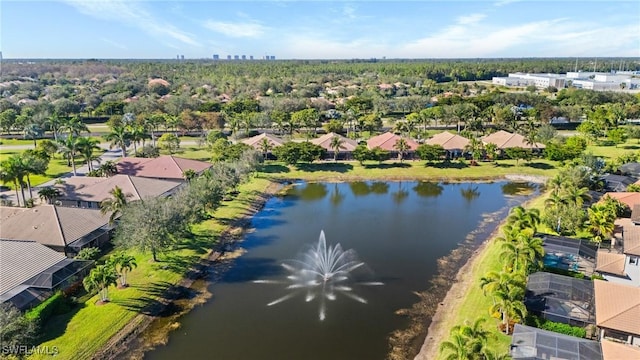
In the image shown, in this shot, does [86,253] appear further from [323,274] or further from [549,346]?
[549,346]

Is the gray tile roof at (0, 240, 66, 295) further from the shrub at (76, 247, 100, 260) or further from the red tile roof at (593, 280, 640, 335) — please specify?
the red tile roof at (593, 280, 640, 335)

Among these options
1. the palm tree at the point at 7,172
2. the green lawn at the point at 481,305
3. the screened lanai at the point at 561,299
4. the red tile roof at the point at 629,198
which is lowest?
the green lawn at the point at 481,305

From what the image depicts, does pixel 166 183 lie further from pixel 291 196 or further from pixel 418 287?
pixel 418 287

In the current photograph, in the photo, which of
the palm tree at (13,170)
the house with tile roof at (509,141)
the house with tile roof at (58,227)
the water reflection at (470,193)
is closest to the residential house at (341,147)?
the water reflection at (470,193)

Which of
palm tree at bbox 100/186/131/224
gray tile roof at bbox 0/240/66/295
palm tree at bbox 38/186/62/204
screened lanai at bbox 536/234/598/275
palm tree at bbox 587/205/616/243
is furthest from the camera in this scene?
palm tree at bbox 38/186/62/204

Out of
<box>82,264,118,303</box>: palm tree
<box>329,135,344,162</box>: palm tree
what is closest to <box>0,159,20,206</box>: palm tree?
<box>82,264,118,303</box>: palm tree

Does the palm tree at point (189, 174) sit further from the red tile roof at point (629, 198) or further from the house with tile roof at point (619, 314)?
the red tile roof at point (629, 198)
